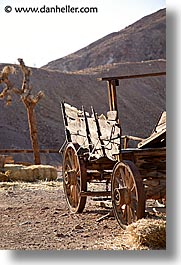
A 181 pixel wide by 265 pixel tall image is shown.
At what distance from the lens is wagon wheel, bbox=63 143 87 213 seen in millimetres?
4125

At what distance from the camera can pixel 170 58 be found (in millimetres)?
3324

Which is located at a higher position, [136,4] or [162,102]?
[136,4]

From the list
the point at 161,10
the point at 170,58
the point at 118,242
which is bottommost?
the point at 118,242

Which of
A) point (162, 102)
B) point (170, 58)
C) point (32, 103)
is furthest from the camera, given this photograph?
point (32, 103)

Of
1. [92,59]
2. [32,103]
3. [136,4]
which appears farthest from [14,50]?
[32,103]

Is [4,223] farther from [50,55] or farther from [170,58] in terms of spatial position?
[170,58]

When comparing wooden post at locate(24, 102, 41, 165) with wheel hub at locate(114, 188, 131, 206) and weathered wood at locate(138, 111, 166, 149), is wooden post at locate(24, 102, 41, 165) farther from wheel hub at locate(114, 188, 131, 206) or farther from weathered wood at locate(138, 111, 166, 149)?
wheel hub at locate(114, 188, 131, 206)

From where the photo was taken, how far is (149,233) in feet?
10.6

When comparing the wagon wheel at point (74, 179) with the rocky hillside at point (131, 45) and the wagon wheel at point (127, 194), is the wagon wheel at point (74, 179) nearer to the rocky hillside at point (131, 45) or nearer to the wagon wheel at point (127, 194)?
the wagon wheel at point (127, 194)

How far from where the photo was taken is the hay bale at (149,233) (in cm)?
324

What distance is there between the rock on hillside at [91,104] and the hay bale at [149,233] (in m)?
0.64

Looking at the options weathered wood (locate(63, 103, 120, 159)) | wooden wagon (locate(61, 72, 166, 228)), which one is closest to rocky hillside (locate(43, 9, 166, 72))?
wooden wagon (locate(61, 72, 166, 228))

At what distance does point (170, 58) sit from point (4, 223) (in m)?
1.37

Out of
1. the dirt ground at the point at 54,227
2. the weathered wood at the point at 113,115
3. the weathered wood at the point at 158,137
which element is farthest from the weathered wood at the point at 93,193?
the weathered wood at the point at 113,115
